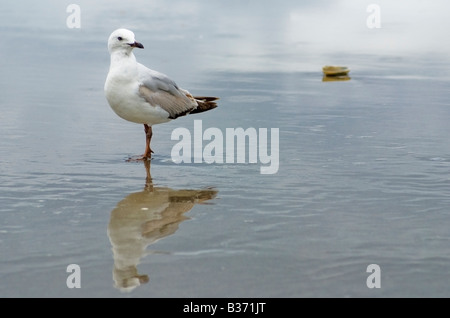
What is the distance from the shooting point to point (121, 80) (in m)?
7.35

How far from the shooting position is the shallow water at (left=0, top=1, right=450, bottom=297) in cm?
441

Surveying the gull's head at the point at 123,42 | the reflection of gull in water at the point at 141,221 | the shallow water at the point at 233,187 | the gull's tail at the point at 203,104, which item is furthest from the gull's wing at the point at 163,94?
the reflection of gull in water at the point at 141,221

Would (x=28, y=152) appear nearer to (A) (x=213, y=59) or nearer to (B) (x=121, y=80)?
(B) (x=121, y=80)

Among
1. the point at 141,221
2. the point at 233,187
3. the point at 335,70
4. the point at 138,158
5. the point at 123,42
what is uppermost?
the point at 335,70

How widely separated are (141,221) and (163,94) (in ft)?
8.16

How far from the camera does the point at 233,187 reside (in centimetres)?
641

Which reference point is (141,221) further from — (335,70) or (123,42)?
(335,70)

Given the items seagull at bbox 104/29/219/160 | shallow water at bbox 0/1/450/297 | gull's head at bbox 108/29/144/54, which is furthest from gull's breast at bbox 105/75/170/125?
shallow water at bbox 0/1/450/297

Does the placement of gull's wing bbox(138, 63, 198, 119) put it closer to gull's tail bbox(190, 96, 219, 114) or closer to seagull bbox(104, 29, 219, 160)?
seagull bbox(104, 29, 219, 160)

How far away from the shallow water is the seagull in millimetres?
410

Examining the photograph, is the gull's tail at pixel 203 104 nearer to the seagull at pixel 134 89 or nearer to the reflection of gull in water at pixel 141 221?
the seagull at pixel 134 89

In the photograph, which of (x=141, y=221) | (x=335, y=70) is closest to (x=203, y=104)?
(x=141, y=221)

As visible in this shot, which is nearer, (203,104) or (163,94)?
(163,94)
